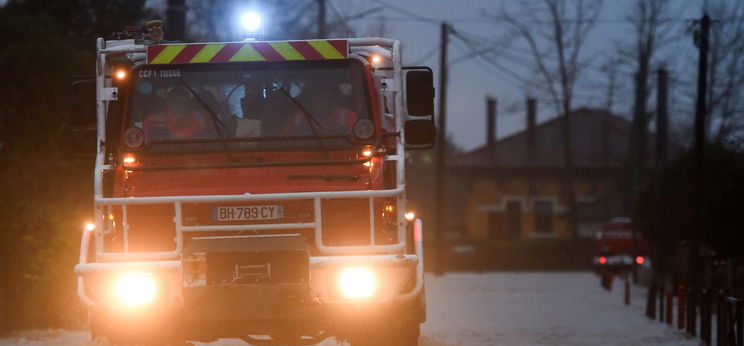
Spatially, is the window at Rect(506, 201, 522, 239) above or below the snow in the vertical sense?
below

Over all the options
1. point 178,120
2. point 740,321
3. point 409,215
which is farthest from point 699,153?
point 178,120

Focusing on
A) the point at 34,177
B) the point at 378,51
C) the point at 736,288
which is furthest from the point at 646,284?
the point at 378,51

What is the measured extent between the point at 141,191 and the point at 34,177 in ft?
24.9

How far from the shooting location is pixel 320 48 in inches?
454

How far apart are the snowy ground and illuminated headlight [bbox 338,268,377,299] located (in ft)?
18.5

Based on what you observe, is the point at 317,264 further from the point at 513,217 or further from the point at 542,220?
the point at 513,217

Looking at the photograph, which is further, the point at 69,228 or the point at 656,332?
the point at 656,332

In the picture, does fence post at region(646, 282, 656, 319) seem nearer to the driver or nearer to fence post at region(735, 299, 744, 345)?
fence post at region(735, 299, 744, 345)

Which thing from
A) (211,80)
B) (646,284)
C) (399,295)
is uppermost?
(211,80)

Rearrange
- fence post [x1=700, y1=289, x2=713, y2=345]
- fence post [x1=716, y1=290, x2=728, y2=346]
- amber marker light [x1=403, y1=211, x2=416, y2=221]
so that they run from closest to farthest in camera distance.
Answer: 1. amber marker light [x1=403, y1=211, x2=416, y2=221]
2. fence post [x1=716, y1=290, x2=728, y2=346]
3. fence post [x1=700, y1=289, x2=713, y2=345]

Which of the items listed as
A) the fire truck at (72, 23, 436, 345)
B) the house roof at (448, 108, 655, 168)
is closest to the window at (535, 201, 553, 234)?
the house roof at (448, 108, 655, 168)

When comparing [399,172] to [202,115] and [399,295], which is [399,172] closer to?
[399,295]

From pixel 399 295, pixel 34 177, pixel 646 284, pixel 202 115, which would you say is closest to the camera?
pixel 399 295

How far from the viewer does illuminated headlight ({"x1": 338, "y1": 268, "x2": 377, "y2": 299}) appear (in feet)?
35.1
